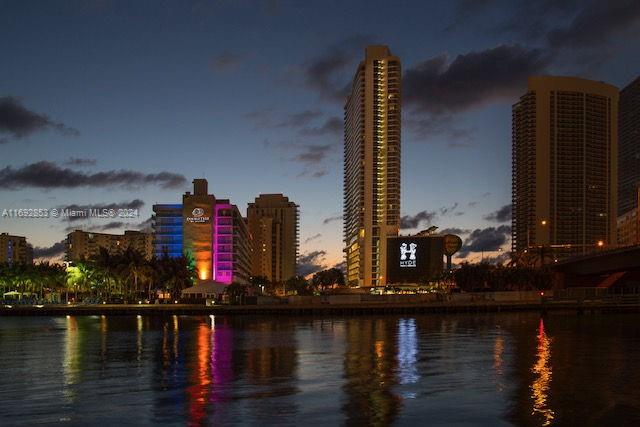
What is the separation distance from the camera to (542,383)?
39.8 m

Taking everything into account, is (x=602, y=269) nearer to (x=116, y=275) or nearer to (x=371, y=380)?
(x=116, y=275)

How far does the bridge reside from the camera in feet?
Answer: 449

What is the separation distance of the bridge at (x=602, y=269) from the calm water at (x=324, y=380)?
68.6 m

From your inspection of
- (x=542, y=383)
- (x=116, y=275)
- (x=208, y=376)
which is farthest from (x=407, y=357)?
(x=116, y=275)

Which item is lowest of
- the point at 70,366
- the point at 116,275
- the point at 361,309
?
the point at 361,309

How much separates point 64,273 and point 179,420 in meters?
180

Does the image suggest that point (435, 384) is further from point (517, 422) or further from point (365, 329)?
point (365, 329)

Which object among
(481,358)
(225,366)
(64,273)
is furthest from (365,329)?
(64,273)

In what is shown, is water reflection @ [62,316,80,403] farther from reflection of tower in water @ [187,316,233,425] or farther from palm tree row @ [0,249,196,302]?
palm tree row @ [0,249,196,302]

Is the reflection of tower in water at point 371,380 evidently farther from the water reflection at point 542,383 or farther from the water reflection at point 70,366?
the water reflection at point 70,366

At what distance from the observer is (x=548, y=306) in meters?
128

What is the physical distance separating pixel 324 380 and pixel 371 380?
103 inches

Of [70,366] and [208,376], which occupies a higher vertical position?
[208,376]

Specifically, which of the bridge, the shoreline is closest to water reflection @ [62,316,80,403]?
the shoreline
